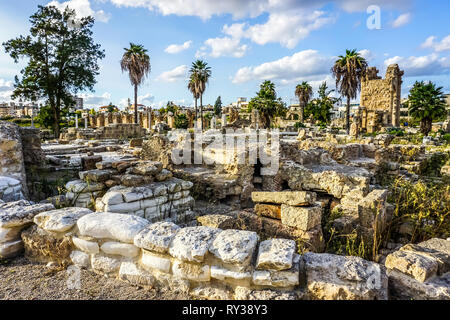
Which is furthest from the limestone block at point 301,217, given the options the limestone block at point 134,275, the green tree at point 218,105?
the green tree at point 218,105

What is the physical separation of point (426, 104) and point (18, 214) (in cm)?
3369

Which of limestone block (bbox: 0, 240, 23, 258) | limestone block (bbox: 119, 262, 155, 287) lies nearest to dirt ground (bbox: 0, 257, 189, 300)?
limestone block (bbox: 119, 262, 155, 287)

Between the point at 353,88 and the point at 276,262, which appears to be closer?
the point at 276,262

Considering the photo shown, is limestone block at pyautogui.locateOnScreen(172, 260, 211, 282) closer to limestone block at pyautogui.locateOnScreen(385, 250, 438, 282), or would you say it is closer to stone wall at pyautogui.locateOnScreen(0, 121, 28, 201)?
limestone block at pyautogui.locateOnScreen(385, 250, 438, 282)

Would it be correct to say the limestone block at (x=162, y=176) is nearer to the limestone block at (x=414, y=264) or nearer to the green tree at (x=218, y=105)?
the limestone block at (x=414, y=264)

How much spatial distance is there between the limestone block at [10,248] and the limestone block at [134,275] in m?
1.39

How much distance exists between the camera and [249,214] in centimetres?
494

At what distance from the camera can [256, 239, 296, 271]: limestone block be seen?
2234mm

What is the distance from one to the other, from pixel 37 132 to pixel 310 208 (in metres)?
6.66

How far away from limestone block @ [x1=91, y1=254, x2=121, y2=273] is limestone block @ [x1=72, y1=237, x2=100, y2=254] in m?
0.06

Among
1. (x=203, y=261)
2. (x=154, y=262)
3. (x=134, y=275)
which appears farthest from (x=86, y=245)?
(x=203, y=261)

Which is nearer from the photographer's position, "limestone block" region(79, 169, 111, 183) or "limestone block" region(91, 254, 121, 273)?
"limestone block" region(91, 254, 121, 273)
